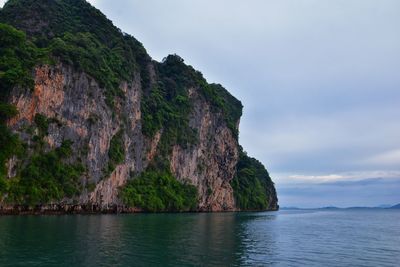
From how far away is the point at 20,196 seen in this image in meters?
56.0

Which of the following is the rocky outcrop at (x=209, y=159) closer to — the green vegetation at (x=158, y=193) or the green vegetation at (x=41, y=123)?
the green vegetation at (x=158, y=193)

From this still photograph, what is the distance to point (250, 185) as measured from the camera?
146 meters

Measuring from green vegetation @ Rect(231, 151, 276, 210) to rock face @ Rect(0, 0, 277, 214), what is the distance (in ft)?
56.1

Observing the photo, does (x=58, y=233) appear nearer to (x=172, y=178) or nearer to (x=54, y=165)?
(x=54, y=165)

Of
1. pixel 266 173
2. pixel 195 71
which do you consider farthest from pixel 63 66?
pixel 266 173

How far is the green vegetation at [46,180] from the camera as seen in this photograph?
56197 millimetres

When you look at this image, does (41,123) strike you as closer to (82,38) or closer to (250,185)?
(82,38)

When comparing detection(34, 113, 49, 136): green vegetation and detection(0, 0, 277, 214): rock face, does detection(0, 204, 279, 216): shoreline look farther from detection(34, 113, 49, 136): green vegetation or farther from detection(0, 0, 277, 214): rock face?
detection(34, 113, 49, 136): green vegetation

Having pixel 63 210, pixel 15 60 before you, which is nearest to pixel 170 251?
pixel 63 210

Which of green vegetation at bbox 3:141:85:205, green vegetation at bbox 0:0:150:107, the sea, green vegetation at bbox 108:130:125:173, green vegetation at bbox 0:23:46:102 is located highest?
green vegetation at bbox 0:0:150:107

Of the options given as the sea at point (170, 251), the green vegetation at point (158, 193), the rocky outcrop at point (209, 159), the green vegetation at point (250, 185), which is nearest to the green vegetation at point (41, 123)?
the green vegetation at point (158, 193)

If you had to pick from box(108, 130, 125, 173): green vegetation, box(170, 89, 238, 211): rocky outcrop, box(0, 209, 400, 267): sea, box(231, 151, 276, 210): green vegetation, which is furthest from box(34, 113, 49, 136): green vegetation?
box(231, 151, 276, 210): green vegetation

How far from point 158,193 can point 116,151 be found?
17.4 m

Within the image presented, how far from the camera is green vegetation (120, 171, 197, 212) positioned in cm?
8300
